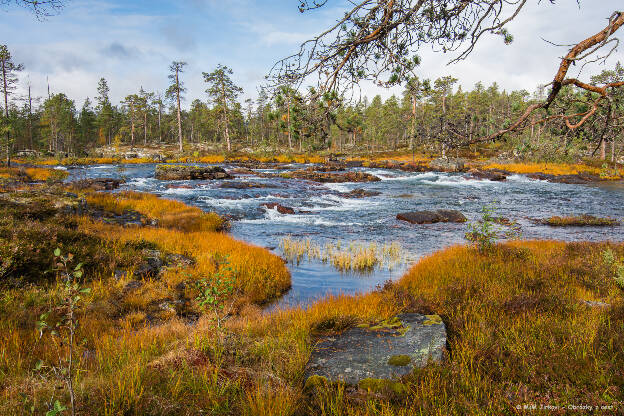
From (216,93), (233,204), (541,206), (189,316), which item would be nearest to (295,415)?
(189,316)

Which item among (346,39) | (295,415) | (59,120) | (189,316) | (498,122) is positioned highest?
(59,120)

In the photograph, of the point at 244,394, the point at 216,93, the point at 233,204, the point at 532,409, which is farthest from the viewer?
the point at 216,93

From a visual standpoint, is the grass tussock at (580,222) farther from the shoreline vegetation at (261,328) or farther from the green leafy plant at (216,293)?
the green leafy plant at (216,293)

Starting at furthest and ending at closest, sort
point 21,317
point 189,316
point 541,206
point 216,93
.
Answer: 1. point 216,93
2. point 541,206
3. point 189,316
4. point 21,317

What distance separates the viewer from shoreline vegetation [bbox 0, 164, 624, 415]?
2951 mm

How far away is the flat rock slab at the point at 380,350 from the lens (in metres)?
3.70

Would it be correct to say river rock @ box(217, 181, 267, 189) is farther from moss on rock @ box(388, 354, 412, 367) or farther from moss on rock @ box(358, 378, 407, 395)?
moss on rock @ box(358, 378, 407, 395)

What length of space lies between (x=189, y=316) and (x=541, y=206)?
76.3 ft

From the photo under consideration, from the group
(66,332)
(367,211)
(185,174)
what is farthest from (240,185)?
(66,332)

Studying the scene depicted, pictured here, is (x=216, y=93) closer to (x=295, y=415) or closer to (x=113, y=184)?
(x=113, y=184)

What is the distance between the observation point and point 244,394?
319 cm

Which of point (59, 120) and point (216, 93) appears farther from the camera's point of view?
point (59, 120)

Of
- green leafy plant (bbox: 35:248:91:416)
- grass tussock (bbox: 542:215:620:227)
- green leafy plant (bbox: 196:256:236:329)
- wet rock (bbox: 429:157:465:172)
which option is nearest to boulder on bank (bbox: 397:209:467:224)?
grass tussock (bbox: 542:215:620:227)

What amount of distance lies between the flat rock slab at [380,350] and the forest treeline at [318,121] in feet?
8.49
